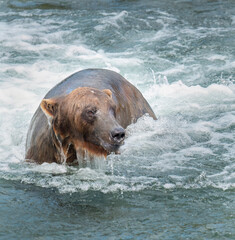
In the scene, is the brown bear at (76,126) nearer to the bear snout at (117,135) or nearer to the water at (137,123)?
the bear snout at (117,135)

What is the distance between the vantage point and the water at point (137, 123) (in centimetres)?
464

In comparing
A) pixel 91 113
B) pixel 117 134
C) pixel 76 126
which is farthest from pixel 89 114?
pixel 117 134

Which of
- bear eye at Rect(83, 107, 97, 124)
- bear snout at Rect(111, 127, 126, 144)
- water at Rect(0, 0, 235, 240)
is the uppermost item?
bear eye at Rect(83, 107, 97, 124)

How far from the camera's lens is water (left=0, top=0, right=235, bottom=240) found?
4.64 meters

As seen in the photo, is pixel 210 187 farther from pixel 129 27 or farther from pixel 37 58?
pixel 129 27

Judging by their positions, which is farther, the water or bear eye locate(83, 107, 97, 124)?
bear eye locate(83, 107, 97, 124)

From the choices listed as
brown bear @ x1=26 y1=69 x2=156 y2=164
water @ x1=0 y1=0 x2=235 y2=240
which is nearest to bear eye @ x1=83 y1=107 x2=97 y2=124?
brown bear @ x1=26 y1=69 x2=156 y2=164

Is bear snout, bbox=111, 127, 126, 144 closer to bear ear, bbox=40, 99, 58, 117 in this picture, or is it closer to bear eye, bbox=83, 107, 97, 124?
bear eye, bbox=83, 107, 97, 124

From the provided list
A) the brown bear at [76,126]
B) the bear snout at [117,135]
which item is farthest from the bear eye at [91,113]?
the bear snout at [117,135]

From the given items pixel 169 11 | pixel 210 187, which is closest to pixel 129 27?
pixel 169 11

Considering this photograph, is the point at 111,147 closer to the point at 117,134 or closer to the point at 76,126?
the point at 117,134

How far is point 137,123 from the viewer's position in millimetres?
6766

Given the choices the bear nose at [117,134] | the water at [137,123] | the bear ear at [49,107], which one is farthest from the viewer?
the bear ear at [49,107]

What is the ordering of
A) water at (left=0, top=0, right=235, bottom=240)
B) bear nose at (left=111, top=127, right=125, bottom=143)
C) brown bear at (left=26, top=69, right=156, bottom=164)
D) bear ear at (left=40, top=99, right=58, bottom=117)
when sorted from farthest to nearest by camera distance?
bear ear at (left=40, top=99, right=58, bottom=117) → brown bear at (left=26, top=69, right=156, bottom=164) → bear nose at (left=111, top=127, right=125, bottom=143) → water at (left=0, top=0, right=235, bottom=240)
